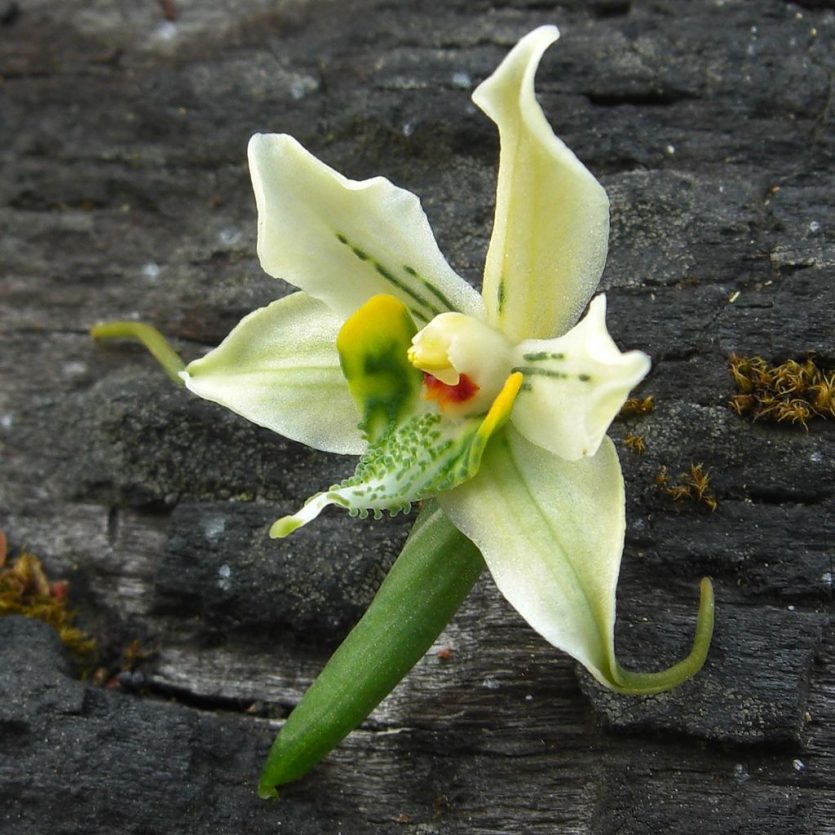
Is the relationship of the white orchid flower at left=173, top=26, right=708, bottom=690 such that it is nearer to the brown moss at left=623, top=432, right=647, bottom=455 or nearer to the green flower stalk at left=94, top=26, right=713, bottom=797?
the green flower stalk at left=94, top=26, right=713, bottom=797

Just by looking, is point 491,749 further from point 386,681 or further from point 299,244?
point 299,244

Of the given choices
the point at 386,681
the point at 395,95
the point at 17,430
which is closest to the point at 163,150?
the point at 395,95

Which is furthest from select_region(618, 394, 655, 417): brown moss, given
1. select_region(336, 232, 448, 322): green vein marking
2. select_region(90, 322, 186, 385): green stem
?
select_region(90, 322, 186, 385): green stem

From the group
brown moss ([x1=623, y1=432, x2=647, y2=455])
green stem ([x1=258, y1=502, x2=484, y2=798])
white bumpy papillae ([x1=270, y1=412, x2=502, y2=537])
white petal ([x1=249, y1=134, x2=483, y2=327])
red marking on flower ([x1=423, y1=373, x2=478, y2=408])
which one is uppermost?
white petal ([x1=249, y1=134, x2=483, y2=327])

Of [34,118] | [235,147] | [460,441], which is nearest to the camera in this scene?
[460,441]

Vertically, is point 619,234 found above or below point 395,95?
below

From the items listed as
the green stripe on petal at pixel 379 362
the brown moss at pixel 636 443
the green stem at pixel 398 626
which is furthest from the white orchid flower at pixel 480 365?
the brown moss at pixel 636 443

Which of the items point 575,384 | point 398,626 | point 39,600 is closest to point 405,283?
point 575,384
